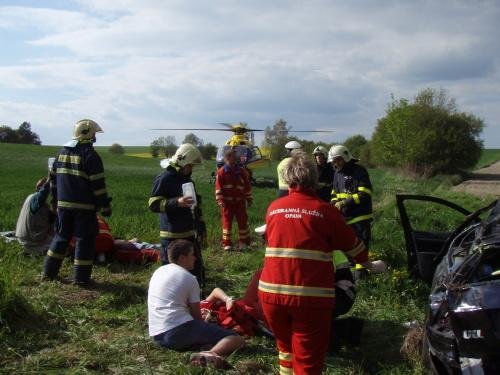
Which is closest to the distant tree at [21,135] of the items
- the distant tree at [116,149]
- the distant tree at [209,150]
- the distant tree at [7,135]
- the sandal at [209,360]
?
the distant tree at [7,135]

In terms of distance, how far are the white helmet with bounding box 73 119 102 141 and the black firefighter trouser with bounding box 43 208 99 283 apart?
904 mm

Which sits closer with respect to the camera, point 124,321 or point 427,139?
point 124,321

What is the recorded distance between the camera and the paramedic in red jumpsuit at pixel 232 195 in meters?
10.2

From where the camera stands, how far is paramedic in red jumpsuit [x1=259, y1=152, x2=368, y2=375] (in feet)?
12.5

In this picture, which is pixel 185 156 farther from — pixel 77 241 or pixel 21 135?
pixel 21 135

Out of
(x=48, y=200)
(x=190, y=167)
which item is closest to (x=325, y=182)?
(x=190, y=167)

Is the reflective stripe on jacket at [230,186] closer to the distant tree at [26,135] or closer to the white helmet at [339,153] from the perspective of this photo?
the white helmet at [339,153]

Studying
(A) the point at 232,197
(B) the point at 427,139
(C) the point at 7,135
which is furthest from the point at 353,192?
(C) the point at 7,135

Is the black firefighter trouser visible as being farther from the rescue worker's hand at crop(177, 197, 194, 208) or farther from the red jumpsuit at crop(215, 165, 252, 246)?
the red jumpsuit at crop(215, 165, 252, 246)

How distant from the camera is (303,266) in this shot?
3828 millimetres

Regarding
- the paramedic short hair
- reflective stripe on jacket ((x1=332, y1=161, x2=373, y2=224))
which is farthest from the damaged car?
reflective stripe on jacket ((x1=332, y1=161, x2=373, y2=224))

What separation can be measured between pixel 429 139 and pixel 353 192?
111 ft

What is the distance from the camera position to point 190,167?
263 inches

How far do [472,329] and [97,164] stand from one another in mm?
4971
